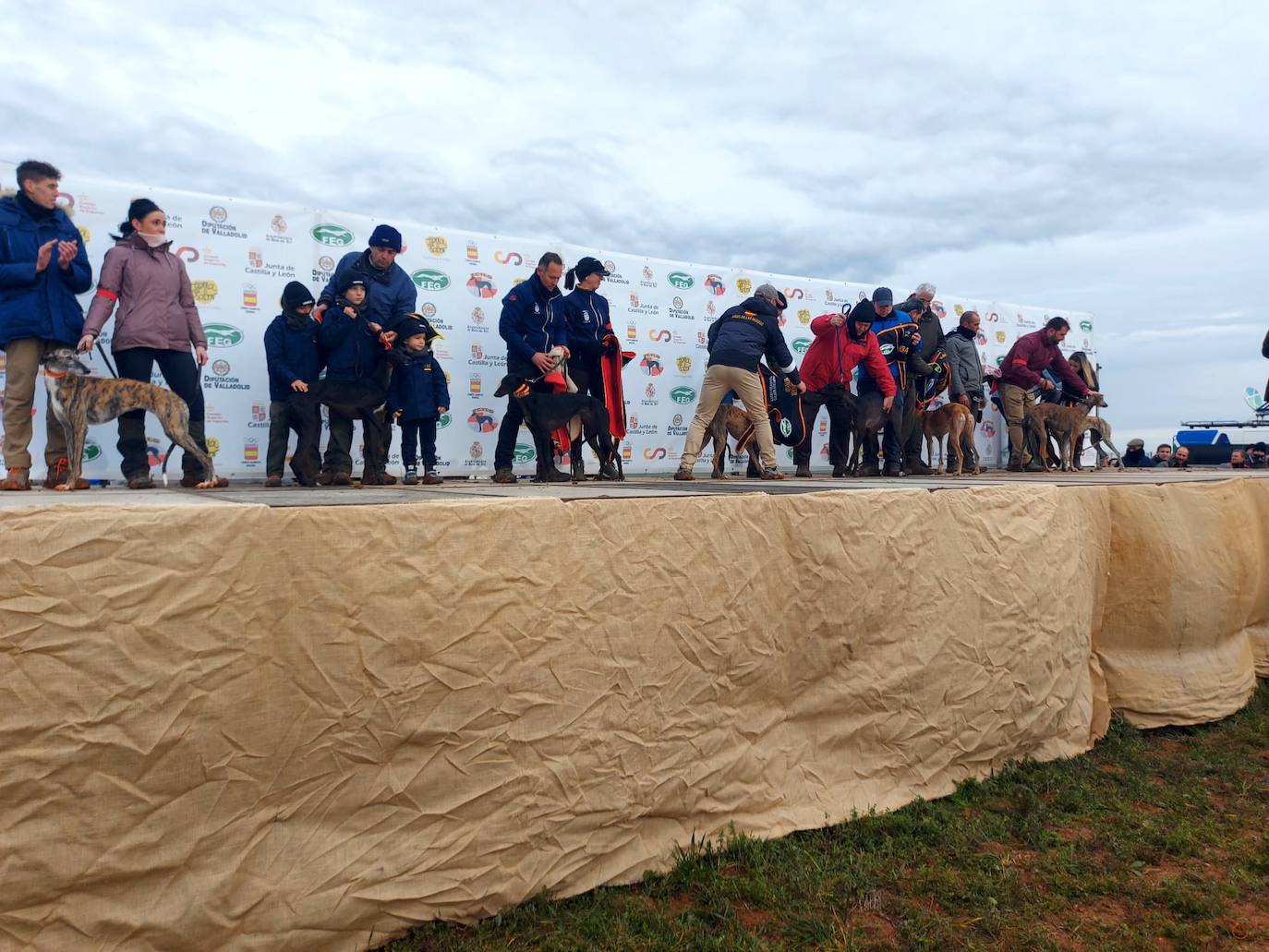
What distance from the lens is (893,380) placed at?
28.3 feet

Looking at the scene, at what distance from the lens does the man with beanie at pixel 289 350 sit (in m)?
6.10

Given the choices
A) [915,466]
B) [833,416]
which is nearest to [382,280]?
[833,416]

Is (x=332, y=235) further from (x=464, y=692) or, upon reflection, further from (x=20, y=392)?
(x=464, y=692)

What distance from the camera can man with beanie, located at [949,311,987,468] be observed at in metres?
9.92

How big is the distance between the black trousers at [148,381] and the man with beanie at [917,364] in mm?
6955

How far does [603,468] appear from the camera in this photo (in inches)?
267

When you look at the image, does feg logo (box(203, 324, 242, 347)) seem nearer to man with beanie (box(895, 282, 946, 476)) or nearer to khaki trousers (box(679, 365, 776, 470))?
khaki trousers (box(679, 365, 776, 470))

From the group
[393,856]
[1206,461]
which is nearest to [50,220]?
[393,856]

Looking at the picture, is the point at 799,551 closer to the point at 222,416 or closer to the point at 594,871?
the point at 594,871

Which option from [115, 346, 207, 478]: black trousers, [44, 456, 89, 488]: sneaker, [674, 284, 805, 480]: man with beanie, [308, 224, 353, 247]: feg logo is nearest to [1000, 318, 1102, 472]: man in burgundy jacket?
[674, 284, 805, 480]: man with beanie

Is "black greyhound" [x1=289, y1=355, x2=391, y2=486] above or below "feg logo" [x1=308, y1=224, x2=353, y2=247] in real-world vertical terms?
below

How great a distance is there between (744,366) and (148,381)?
4.77 meters

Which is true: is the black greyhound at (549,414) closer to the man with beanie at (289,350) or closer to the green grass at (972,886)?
the man with beanie at (289,350)

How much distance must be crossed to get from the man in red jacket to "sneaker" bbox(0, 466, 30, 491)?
6.67 meters
